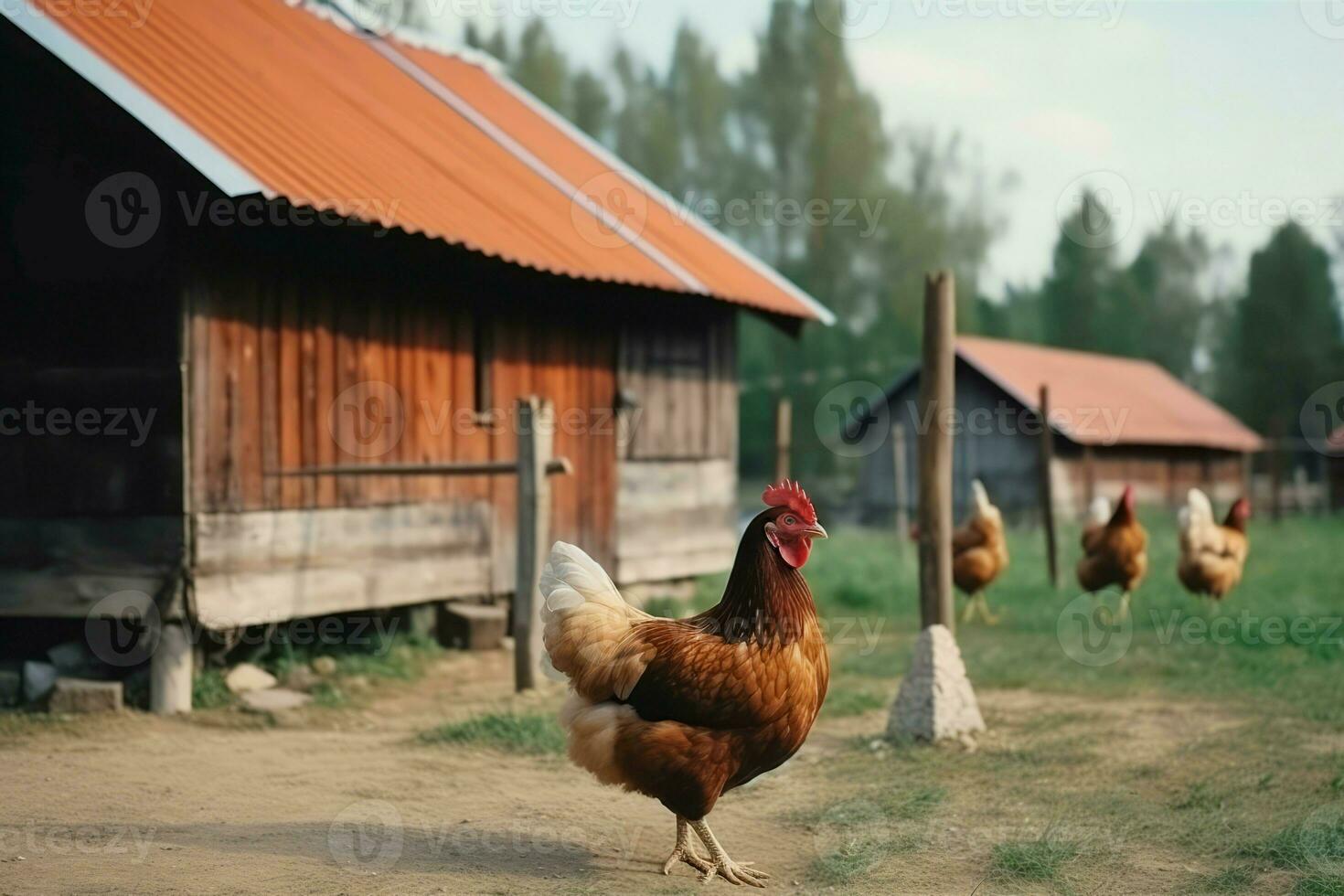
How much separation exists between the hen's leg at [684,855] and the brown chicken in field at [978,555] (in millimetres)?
7227

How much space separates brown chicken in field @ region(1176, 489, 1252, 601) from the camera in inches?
450

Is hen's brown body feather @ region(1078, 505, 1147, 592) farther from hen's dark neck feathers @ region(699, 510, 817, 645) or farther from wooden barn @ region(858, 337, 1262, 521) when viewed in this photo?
wooden barn @ region(858, 337, 1262, 521)

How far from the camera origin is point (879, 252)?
33.4 metres

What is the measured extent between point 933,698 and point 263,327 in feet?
16.1

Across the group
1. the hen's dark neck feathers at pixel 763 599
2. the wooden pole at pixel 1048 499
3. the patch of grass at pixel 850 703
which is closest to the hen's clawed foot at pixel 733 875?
the hen's dark neck feathers at pixel 763 599

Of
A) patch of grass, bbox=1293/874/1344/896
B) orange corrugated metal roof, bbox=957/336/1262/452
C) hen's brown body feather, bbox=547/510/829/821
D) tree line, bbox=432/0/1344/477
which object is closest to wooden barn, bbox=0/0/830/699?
hen's brown body feather, bbox=547/510/829/821

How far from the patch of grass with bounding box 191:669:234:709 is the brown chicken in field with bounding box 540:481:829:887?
400 cm

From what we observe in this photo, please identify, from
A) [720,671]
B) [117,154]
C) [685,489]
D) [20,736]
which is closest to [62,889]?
[720,671]

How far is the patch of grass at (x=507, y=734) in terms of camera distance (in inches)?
269

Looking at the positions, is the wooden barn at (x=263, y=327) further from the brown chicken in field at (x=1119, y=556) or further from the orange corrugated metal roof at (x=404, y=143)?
the brown chicken in field at (x=1119, y=556)

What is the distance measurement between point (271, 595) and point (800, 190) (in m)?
26.3

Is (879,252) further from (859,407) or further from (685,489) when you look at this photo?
(685,489)

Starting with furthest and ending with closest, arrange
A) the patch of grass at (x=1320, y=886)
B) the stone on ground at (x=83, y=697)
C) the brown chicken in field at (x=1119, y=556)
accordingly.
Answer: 1. the brown chicken in field at (x=1119, y=556)
2. the stone on ground at (x=83, y=697)
3. the patch of grass at (x=1320, y=886)

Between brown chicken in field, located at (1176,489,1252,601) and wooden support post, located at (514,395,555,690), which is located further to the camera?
brown chicken in field, located at (1176,489,1252,601)
